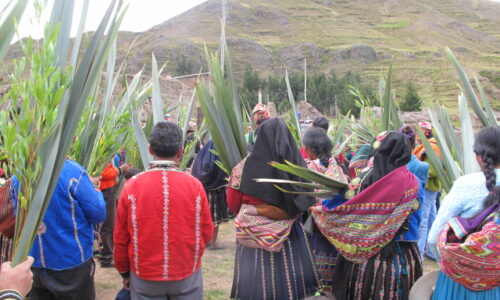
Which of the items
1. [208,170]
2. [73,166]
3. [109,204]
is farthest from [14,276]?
[208,170]

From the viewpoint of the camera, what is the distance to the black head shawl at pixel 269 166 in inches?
98.6

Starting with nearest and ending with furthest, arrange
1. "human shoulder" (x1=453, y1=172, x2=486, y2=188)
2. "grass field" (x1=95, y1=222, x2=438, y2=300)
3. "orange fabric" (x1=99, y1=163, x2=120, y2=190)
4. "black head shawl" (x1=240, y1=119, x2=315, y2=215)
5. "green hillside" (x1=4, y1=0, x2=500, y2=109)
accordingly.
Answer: "human shoulder" (x1=453, y1=172, x2=486, y2=188)
"black head shawl" (x1=240, y1=119, x2=315, y2=215)
"grass field" (x1=95, y1=222, x2=438, y2=300)
"orange fabric" (x1=99, y1=163, x2=120, y2=190)
"green hillside" (x1=4, y1=0, x2=500, y2=109)

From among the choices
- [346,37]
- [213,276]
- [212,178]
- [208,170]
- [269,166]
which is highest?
[346,37]

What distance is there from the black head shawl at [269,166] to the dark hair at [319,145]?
0.62m

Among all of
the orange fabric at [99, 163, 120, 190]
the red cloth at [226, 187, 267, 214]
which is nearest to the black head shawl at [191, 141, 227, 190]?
the orange fabric at [99, 163, 120, 190]

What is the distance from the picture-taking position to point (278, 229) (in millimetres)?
2562

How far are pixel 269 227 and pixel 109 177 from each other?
207cm

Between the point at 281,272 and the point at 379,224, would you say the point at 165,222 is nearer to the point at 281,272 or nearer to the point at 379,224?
the point at 281,272

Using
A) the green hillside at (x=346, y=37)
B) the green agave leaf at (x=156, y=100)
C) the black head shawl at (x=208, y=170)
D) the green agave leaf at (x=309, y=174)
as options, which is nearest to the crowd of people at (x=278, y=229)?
the green agave leaf at (x=309, y=174)

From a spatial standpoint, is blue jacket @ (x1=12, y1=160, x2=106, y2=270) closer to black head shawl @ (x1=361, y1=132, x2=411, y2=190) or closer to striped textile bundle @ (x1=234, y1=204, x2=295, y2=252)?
striped textile bundle @ (x1=234, y1=204, x2=295, y2=252)

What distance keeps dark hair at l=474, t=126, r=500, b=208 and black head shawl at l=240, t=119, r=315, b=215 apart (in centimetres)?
99

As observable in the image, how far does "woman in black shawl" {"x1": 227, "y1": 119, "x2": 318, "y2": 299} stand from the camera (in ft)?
8.26

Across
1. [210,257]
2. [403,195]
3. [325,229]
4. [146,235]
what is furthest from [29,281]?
[210,257]

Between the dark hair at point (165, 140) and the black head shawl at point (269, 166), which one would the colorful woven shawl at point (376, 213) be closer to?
the black head shawl at point (269, 166)
